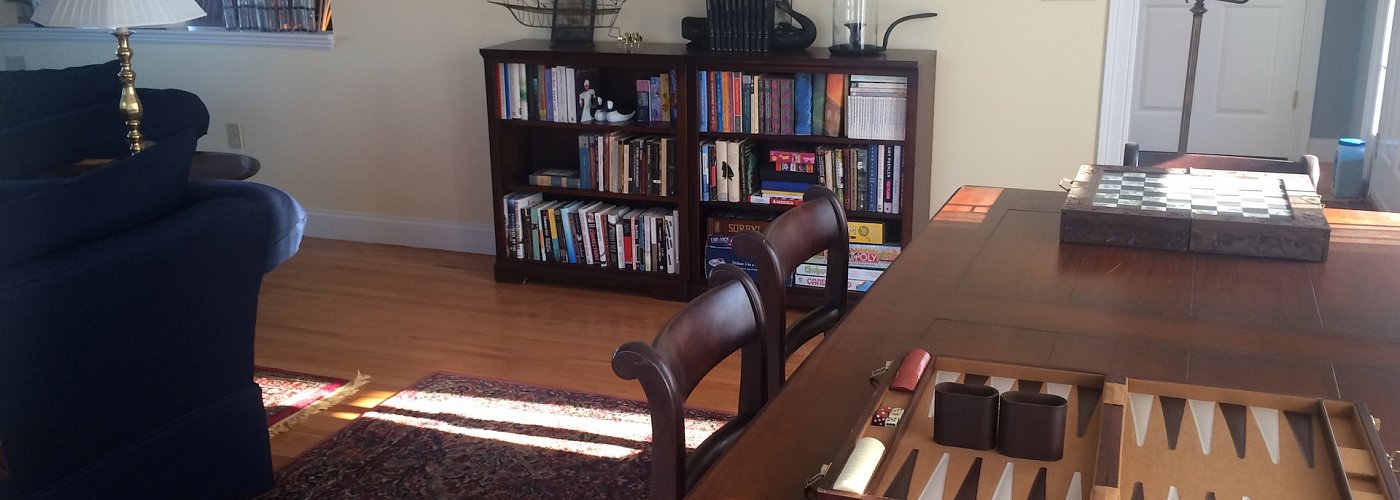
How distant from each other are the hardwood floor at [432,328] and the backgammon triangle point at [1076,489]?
2.13 meters

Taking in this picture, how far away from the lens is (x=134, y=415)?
2.38 metres

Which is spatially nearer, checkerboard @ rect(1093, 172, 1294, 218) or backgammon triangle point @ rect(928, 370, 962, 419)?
backgammon triangle point @ rect(928, 370, 962, 419)

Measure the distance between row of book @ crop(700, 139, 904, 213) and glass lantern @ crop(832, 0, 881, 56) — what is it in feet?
1.09

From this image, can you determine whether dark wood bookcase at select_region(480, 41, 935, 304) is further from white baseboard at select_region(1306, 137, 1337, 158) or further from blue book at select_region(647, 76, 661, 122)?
white baseboard at select_region(1306, 137, 1337, 158)

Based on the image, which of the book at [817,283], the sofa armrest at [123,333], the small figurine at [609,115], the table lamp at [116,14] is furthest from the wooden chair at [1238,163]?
the table lamp at [116,14]

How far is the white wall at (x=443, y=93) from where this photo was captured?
394 cm

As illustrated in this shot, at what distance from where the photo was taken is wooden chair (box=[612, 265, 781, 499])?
139 centimetres

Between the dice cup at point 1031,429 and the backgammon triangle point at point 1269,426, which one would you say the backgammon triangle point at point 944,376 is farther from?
the backgammon triangle point at point 1269,426

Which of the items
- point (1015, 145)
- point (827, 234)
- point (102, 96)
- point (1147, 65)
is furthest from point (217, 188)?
point (1147, 65)

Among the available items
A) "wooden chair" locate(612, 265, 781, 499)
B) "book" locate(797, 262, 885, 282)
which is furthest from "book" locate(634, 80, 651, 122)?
"wooden chair" locate(612, 265, 781, 499)

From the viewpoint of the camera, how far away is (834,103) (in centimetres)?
391

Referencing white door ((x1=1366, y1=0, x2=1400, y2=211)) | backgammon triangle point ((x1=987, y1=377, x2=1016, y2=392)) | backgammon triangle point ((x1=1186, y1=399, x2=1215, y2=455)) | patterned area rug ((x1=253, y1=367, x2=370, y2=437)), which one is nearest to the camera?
backgammon triangle point ((x1=1186, y1=399, x2=1215, y2=455))

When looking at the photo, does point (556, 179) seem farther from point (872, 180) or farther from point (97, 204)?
point (97, 204)

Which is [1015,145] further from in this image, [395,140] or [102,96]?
[102,96]
